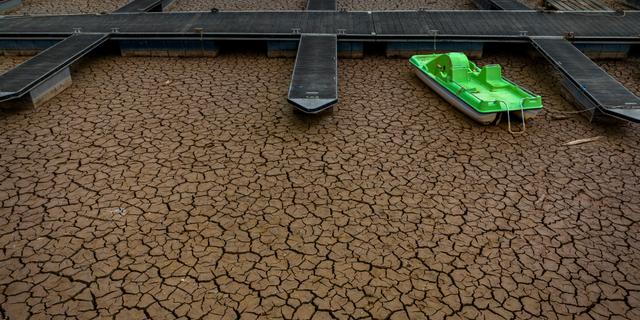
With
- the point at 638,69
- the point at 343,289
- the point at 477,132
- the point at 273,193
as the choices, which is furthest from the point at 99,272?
the point at 638,69

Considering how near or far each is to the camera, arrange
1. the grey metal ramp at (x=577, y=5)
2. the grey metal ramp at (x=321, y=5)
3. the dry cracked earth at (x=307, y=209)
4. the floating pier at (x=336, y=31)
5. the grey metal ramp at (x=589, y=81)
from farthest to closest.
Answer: the grey metal ramp at (x=577, y=5) → the grey metal ramp at (x=321, y=5) → the floating pier at (x=336, y=31) → the grey metal ramp at (x=589, y=81) → the dry cracked earth at (x=307, y=209)

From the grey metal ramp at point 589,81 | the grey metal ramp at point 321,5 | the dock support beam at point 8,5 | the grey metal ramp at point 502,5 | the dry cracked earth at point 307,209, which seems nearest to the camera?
the dry cracked earth at point 307,209

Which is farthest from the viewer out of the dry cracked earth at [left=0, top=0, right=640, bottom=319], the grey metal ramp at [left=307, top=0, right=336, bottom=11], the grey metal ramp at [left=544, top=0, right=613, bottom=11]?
the grey metal ramp at [left=544, top=0, right=613, bottom=11]

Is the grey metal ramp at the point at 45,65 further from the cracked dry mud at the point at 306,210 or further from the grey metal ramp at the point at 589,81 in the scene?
the grey metal ramp at the point at 589,81

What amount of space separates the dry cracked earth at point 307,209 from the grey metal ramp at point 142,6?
457 centimetres

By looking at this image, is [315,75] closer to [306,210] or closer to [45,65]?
[306,210]

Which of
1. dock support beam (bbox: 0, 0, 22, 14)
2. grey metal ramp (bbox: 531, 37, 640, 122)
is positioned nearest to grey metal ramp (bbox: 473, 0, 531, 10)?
grey metal ramp (bbox: 531, 37, 640, 122)

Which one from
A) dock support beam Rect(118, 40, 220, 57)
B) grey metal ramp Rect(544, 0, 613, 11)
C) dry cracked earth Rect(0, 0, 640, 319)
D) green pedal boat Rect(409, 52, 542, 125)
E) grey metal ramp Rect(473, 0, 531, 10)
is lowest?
dry cracked earth Rect(0, 0, 640, 319)

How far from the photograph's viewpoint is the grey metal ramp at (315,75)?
26.1 feet

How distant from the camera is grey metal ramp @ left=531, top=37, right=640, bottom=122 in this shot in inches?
309

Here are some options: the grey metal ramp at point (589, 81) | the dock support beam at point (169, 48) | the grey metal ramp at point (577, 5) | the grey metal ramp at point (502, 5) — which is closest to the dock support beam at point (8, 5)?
the dock support beam at point (169, 48)

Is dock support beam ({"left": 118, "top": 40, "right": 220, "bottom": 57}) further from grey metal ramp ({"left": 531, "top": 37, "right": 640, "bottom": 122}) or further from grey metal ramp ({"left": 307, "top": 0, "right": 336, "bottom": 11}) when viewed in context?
grey metal ramp ({"left": 531, "top": 37, "right": 640, "bottom": 122})

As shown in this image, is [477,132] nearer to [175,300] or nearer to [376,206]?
[376,206]

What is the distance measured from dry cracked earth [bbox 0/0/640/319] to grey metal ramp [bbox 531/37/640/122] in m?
0.46
